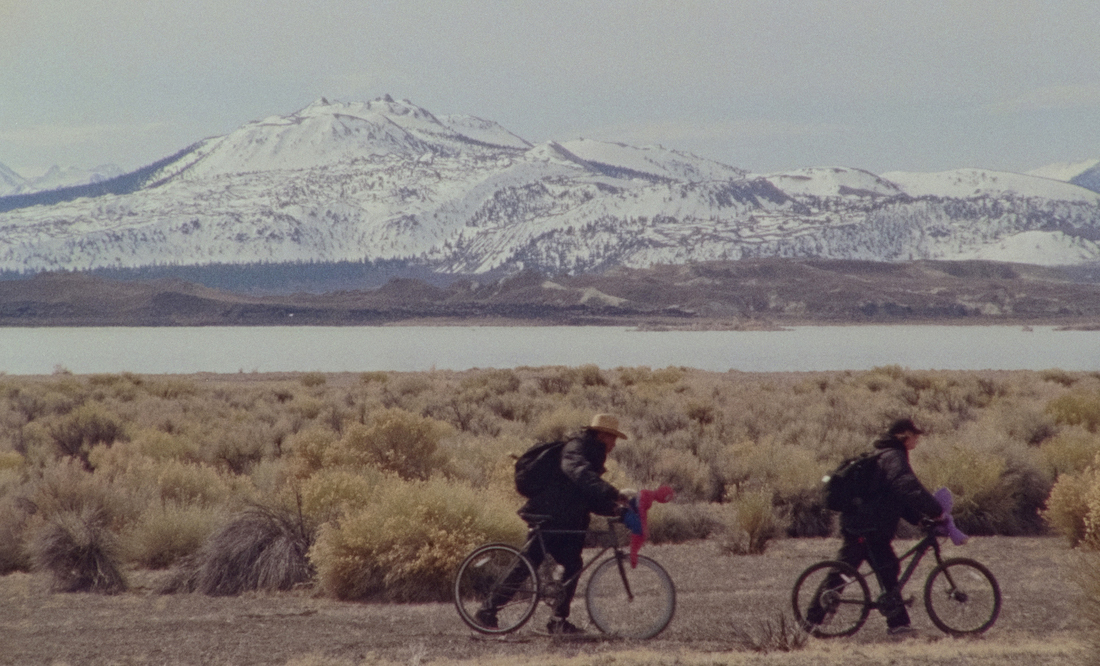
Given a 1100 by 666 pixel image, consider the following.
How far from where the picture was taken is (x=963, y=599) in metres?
7.21

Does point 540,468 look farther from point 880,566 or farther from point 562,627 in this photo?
point 880,566

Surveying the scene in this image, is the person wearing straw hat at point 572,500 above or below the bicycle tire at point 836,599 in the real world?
above

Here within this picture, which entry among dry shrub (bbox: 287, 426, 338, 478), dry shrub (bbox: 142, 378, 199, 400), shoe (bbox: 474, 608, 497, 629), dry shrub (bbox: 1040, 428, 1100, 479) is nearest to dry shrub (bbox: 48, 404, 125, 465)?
dry shrub (bbox: 287, 426, 338, 478)

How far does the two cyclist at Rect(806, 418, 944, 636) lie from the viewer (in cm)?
687

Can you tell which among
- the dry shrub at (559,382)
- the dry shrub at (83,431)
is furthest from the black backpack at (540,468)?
the dry shrub at (559,382)

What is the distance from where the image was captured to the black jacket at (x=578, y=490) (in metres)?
6.87

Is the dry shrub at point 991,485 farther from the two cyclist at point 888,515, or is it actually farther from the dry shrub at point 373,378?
the dry shrub at point 373,378

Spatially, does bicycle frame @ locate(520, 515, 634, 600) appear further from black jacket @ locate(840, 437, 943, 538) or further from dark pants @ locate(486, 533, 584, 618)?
black jacket @ locate(840, 437, 943, 538)

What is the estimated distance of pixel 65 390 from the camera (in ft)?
91.0

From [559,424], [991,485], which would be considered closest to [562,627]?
[991,485]

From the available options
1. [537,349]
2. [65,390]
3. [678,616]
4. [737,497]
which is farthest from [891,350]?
[678,616]

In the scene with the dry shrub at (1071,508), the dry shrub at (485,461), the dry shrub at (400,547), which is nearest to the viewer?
the dry shrub at (400,547)

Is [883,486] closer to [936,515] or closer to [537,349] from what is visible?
[936,515]

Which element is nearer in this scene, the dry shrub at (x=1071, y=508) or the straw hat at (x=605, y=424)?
the straw hat at (x=605, y=424)
